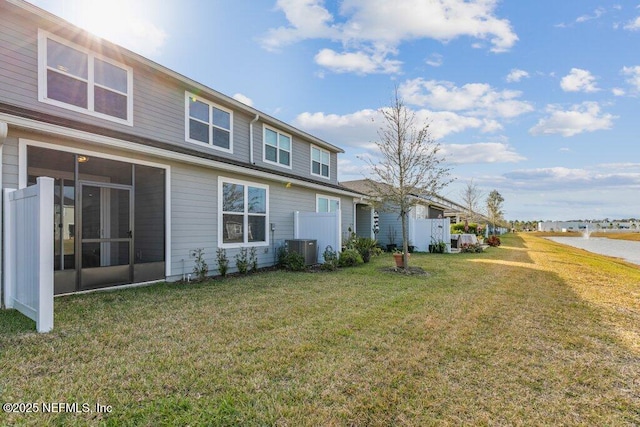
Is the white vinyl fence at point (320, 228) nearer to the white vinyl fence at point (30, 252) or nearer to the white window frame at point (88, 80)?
the white window frame at point (88, 80)

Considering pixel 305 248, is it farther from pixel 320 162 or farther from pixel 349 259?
pixel 320 162

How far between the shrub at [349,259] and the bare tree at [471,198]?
22.7 meters

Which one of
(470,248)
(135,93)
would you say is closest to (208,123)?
(135,93)

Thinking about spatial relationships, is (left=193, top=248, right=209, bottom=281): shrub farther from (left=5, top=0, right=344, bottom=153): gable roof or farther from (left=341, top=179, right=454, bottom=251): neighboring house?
(left=341, top=179, right=454, bottom=251): neighboring house

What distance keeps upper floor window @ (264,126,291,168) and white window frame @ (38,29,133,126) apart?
4889mm

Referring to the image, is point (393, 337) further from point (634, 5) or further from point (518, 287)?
point (634, 5)

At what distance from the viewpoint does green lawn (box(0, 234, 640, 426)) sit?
248 centimetres

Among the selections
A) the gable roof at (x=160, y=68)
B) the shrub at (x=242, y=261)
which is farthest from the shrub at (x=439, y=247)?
the shrub at (x=242, y=261)

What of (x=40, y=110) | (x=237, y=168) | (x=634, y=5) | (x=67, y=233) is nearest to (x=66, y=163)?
(x=40, y=110)

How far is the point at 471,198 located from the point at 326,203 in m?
21.9

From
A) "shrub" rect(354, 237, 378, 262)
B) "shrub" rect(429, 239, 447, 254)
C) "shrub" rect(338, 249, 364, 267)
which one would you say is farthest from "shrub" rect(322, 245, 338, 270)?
"shrub" rect(429, 239, 447, 254)

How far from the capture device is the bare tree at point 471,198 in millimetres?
30500

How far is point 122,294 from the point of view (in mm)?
6344

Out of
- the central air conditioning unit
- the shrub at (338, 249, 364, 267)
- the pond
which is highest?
the central air conditioning unit
